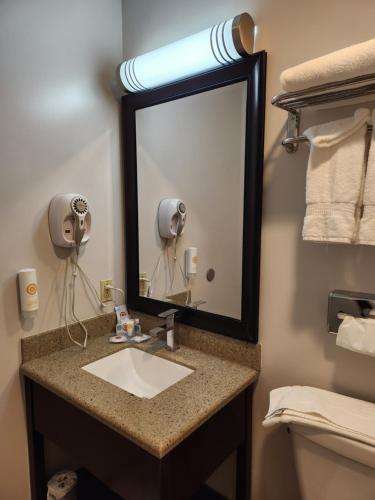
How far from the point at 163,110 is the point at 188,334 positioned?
101 centimetres

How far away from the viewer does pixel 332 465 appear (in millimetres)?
914

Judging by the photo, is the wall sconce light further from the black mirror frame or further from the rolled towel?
the rolled towel

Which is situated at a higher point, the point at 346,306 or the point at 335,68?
the point at 335,68

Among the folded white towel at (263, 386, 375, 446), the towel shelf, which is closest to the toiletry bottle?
the folded white towel at (263, 386, 375, 446)

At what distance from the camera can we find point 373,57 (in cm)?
74

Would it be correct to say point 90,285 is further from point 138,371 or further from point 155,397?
point 155,397

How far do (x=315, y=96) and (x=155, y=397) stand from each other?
1.05 metres

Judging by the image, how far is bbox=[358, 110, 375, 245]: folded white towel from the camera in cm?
83

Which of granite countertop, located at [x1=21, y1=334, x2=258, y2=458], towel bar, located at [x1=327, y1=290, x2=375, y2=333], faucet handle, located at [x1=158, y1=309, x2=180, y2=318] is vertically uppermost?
towel bar, located at [x1=327, y1=290, x2=375, y2=333]

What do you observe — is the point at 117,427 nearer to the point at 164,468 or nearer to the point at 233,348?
the point at 164,468

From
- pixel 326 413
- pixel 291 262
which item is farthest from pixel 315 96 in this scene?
pixel 326 413

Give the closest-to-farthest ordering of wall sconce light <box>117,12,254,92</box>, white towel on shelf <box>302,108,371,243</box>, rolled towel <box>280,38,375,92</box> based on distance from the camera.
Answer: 1. rolled towel <box>280,38,375,92</box>
2. white towel on shelf <box>302,108,371,243</box>
3. wall sconce light <box>117,12,254,92</box>

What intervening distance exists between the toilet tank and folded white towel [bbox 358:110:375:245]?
0.56 meters

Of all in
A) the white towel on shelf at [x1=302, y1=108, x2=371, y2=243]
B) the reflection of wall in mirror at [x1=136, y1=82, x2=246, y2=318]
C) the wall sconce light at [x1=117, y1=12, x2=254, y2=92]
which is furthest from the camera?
the reflection of wall in mirror at [x1=136, y1=82, x2=246, y2=318]
